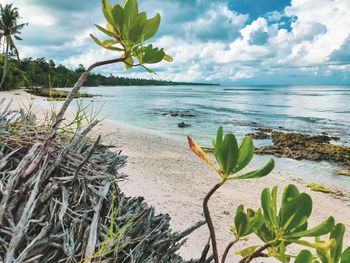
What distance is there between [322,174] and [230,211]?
701 cm

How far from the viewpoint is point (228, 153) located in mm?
676

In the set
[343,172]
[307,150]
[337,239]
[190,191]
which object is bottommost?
[343,172]

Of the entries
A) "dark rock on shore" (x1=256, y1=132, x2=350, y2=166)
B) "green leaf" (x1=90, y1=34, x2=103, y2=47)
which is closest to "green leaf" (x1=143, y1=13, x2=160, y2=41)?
"green leaf" (x1=90, y1=34, x2=103, y2=47)

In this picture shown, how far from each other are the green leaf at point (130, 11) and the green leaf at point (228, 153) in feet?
1.34

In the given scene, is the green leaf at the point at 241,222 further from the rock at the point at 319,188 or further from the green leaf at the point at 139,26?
the rock at the point at 319,188

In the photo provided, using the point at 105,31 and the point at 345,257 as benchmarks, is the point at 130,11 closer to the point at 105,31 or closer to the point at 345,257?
the point at 105,31

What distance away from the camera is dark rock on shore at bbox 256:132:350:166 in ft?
49.4

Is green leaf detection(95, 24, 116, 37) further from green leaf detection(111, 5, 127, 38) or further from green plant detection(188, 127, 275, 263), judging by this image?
green plant detection(188, 127, 275, 263)

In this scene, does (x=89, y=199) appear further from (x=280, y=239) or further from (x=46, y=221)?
(x=280, y=239)

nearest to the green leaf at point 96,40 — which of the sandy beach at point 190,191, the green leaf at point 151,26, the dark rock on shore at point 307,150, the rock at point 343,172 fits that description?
the green leaf at point 151,26

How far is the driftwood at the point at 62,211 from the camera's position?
0.99 meters

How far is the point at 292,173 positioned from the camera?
1248 centimetres

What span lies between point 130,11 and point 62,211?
0.66 metres

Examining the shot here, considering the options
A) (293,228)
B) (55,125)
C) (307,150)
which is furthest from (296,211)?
(307,150)
